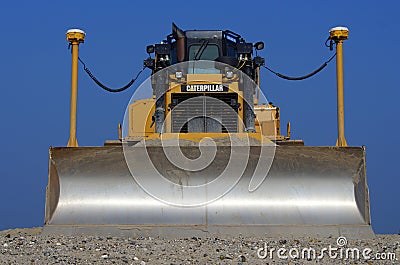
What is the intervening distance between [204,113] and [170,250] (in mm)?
2867

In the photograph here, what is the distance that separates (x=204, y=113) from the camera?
7.97 metres

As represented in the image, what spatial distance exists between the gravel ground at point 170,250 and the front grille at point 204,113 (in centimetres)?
223

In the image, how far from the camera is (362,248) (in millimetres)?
5676

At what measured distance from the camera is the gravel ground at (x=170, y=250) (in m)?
5.06

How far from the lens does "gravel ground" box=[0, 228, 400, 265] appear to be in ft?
16.6

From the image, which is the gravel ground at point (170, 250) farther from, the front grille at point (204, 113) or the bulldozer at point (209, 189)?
the front grille at point (204, 113)

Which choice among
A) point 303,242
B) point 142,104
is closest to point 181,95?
point 142,104

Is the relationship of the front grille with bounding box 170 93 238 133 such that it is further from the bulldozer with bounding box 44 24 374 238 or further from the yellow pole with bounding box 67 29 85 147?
the yellow pole with bounding box 67 29 85 147

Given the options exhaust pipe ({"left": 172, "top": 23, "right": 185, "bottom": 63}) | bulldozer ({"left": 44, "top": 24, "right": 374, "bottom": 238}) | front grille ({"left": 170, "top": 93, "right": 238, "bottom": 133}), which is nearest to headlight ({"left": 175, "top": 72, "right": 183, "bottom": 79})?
front grille ({"left": 170, "top": 93, "right": 238, "bottom": 133})

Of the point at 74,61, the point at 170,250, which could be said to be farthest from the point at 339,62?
the point at 170,250

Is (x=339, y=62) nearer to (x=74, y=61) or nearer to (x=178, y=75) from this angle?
(x=178, y=75)

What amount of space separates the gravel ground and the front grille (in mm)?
2227

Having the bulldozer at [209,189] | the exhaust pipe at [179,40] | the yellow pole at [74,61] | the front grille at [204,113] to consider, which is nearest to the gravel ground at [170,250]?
the bulldozer at [209,189]

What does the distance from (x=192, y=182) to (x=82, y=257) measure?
1787mm
